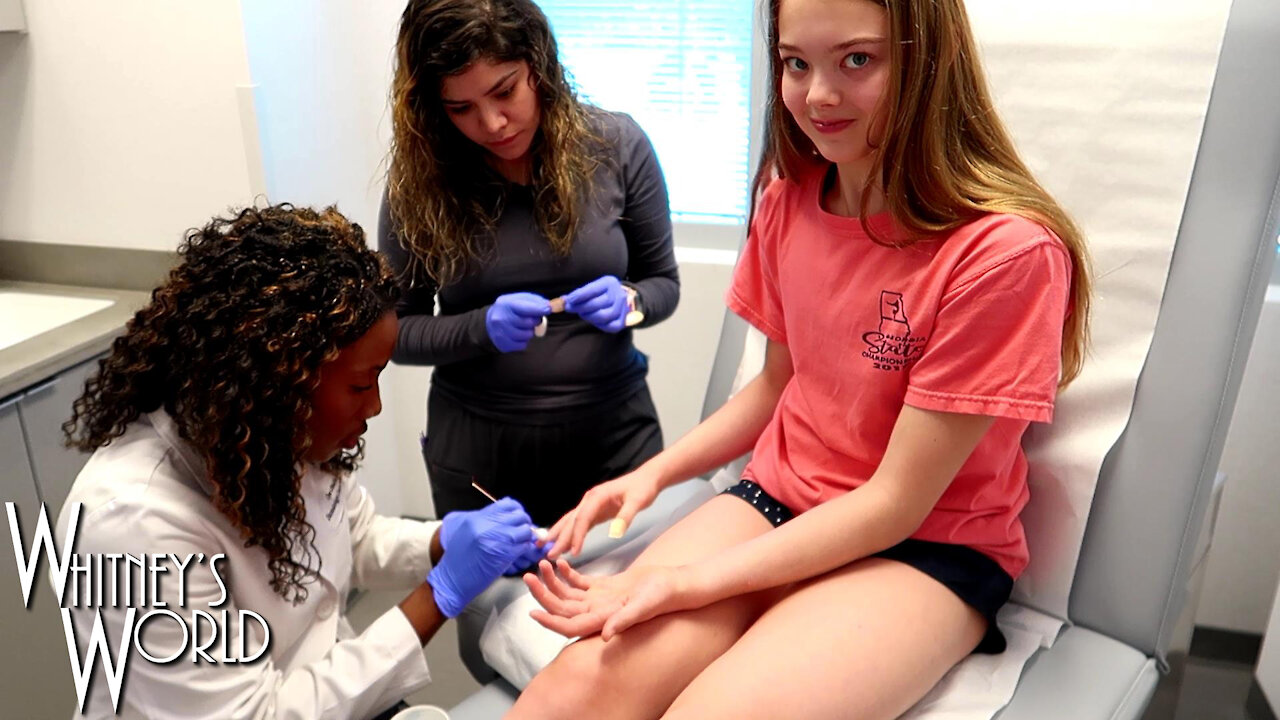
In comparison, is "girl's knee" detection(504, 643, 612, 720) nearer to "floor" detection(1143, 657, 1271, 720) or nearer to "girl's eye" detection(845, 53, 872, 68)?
"girl's eye" detection(845, 53, 872, 68)

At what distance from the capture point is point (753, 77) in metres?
1.37

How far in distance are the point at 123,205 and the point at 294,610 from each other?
1224 mm

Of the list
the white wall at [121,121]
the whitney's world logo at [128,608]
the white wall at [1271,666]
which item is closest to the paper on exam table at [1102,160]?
the white wall at [1271,666]

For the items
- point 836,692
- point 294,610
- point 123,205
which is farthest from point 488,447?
point 123,205

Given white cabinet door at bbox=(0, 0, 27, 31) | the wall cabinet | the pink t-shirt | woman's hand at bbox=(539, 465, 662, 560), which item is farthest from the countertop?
the pink t-shirt

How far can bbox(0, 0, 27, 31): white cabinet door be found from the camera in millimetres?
1824

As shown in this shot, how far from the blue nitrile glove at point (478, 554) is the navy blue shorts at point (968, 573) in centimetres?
43

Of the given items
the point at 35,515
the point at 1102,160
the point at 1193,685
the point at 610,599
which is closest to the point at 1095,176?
the point at 1102,160

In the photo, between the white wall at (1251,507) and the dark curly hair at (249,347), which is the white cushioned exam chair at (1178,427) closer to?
the dark curly hair at (249,347)

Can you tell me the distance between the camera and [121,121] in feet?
6.27

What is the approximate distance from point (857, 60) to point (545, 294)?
0.71 metres

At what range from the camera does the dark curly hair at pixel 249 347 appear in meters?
0.94

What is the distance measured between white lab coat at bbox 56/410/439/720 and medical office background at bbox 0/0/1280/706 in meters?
0.76

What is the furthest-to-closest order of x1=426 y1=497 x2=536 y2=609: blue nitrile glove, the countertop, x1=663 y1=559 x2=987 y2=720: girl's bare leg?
the countertop → x1=426 y1=497 x2=536 y2=609: blue nitrile glove → x1=663 y1=559 x2=987 y2=720: girl's bare leg
